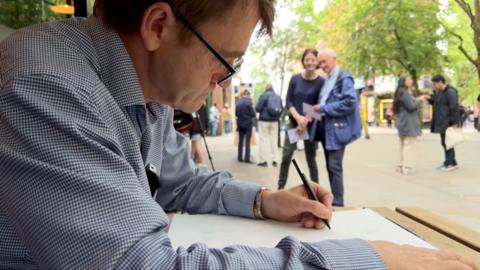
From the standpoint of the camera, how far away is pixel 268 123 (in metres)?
8.63

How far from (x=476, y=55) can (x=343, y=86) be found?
1698mm

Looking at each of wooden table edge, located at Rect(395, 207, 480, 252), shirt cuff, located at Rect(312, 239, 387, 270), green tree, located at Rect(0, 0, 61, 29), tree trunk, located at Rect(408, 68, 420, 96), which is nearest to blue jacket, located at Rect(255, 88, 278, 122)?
tree trunk, located at Rect(408, 68, 420, 96)

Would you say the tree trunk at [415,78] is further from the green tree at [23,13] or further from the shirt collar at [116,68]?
the shirt collar at [116,68]

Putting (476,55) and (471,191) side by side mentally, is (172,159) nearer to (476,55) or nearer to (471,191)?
(476,55)

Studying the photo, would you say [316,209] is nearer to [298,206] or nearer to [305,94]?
[298,206]

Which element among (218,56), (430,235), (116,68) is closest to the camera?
(116,68)

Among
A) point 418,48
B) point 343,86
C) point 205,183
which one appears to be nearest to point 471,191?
point 343,86

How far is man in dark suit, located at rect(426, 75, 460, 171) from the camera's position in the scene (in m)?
6.75

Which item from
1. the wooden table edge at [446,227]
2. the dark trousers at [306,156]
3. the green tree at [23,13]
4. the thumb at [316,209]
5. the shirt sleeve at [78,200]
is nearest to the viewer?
the shirt sleeve at [78,200]

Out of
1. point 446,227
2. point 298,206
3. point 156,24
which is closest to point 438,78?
point 446,227

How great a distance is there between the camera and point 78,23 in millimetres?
978

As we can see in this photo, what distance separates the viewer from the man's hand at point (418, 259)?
80cm

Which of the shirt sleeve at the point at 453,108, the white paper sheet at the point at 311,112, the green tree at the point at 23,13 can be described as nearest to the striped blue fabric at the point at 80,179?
the green tree at the point at 23,13

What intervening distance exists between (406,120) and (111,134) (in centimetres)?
754
